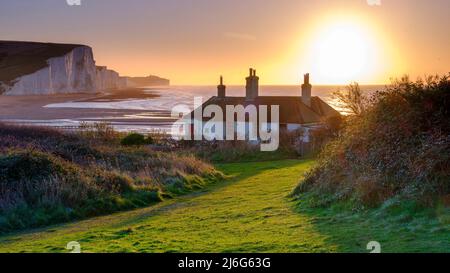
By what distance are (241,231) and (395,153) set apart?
161 inches

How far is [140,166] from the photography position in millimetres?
23312

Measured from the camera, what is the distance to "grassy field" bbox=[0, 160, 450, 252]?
8898 mm

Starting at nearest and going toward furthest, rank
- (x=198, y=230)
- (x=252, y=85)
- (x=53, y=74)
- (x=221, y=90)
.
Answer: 1. (x=198, y=230)
2. (x=252, y=85)
3. (x=221, y=90)
4. (x=53, y=74)

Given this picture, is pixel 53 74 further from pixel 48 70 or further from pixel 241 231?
pixel 241 231

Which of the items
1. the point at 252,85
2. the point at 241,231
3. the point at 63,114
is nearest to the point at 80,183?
the point at 241,231

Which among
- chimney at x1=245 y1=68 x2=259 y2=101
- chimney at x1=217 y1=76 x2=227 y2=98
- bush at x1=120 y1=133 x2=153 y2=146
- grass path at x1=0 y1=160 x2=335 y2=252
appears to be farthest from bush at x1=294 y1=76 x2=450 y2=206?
chimney at x1=217 y1=76 x2=227 y2=98

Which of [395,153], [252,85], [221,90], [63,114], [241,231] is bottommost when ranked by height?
[241,231]

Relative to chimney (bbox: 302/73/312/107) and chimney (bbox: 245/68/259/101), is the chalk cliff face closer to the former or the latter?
chimney (bbox: 245/68/259/101)

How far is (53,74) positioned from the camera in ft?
398

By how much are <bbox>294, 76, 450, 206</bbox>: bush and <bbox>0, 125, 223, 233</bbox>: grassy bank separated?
5.78m

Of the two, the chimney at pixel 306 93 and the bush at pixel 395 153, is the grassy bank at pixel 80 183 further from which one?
the chimney at pixel 306 93

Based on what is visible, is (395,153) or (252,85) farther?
(252,85)
